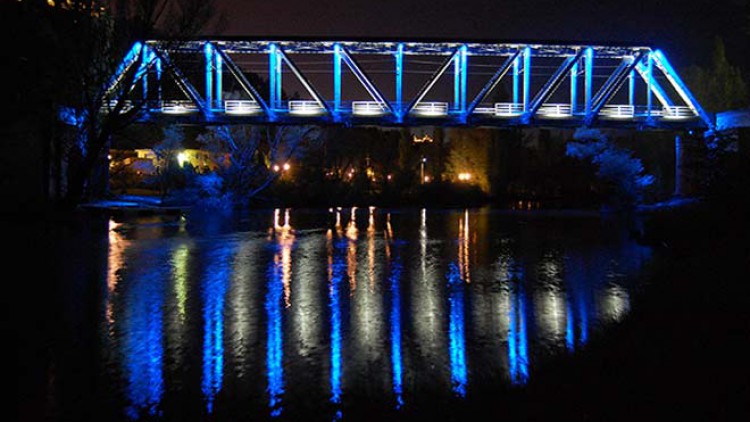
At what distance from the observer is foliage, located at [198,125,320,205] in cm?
5253

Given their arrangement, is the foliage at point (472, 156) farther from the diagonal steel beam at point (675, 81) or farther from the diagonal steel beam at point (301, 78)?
the diagonal steel beam at point (301, 78)

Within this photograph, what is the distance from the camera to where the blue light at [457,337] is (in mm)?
6595

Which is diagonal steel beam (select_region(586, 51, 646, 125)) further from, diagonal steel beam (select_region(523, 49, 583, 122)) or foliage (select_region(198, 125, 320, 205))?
foliage (select_region(198, 125, 320, 205))

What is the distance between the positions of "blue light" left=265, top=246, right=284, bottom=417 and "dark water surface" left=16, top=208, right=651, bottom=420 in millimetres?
28

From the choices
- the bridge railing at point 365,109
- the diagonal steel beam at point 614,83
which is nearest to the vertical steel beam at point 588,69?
the diagonal steel beam at point 614,83

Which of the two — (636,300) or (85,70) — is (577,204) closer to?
(85,70)

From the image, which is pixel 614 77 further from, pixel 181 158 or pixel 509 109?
pixel 181 158

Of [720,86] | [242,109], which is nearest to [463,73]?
[242,109]

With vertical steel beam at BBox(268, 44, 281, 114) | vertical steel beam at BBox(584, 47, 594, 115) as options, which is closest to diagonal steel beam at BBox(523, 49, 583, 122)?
vertical steel beam at BBox(584, 47, 594, 115)

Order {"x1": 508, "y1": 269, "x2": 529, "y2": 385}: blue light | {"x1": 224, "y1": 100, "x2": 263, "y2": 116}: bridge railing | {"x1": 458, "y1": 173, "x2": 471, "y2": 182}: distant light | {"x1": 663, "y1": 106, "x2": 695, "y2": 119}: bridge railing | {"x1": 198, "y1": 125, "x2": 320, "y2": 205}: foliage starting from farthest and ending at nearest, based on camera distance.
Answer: {"x1": 458, "y1": 173, "x2": 471, "y2": 182}: distant light → {"x1": 198, "y1": 125, "x2": 320, "y2": 205}: foliage → {"x1": 663, "y1": 106, "x2": 695, "y2": 119}: bridge railing → {"x1": 224, "y1": 100, "x2": 263, "y2": 116}: bridge railing → {"x1": 508, "y1": 269, "x2": 529, "y2": 385}: blue light

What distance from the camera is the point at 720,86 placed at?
67125 mm

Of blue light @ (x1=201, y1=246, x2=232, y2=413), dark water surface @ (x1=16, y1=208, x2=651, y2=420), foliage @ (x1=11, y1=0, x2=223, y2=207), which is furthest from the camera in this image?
foliage @ (x1=11, y1=0, x2=223, y2=207)

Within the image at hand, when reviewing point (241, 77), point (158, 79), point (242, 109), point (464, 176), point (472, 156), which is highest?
point (241, 77)

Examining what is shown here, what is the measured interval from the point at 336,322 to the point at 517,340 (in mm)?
2713
